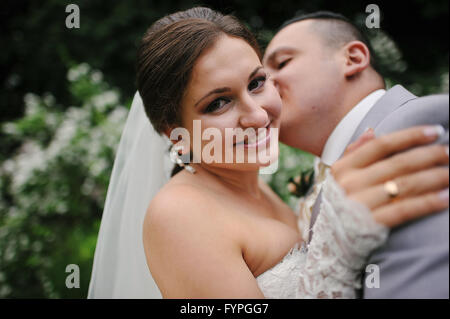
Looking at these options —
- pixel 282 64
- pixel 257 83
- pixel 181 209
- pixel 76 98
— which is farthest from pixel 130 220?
pixel 76 98

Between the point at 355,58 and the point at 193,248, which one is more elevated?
the point at 355,58

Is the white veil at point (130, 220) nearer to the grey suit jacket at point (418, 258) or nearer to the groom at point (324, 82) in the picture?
the groom at point (324, 82)

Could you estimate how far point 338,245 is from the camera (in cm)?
103

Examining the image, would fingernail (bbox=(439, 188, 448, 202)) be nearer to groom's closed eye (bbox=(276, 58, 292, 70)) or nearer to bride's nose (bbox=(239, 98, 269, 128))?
bride's nose (bbox=(239, 98, 269, 128))

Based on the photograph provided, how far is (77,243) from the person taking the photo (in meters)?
3.17

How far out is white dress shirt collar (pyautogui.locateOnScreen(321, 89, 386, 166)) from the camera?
1821mm

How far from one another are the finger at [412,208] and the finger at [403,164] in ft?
0.26

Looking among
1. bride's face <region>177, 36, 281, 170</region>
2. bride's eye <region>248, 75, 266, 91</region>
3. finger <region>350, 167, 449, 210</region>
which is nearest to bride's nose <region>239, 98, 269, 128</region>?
bride's face <region>177, 36, 281, 170</region>

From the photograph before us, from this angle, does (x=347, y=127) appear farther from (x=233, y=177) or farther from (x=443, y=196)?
(x=443, y=196)

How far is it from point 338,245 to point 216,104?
79 centimetres

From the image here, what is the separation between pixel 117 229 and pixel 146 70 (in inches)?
42.6

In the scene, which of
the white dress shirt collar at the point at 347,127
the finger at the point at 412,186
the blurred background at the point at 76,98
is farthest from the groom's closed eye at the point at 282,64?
the finger at the point at 412,186
